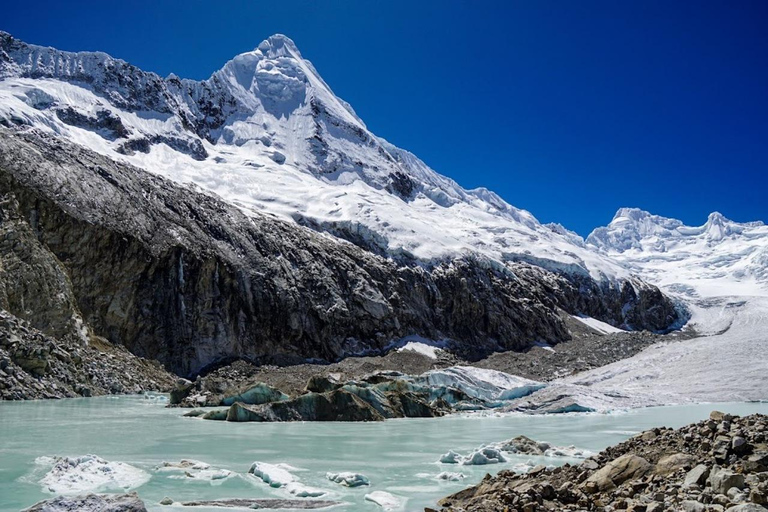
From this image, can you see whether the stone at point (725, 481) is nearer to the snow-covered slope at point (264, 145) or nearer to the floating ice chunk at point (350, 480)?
the floating ice chunk at point (350, 480)

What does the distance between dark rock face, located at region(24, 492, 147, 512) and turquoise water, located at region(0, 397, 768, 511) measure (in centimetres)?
151

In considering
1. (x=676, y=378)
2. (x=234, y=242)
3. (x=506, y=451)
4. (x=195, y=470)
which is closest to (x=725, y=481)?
(x=506, y=451)

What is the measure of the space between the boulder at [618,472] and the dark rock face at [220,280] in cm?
3914

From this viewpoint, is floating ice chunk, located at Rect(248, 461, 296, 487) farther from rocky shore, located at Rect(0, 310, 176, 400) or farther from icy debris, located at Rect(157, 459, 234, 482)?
rocky shore, located at Rect(0, 310, 176, 400)

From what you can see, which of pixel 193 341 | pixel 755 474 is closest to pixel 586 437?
pixel 755 474

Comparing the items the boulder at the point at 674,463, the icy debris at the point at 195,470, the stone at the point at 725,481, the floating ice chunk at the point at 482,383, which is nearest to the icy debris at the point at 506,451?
the icy debris at the point at 195,470

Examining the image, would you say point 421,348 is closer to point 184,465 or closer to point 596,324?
point 596,324

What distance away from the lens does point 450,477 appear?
12.6 metres

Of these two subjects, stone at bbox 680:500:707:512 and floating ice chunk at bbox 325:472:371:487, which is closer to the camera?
stone at bbox 680:500:707:512

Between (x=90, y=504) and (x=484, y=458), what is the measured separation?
9.07 metres

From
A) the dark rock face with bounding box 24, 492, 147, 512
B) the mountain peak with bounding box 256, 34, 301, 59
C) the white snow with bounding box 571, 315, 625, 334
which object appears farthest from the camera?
the mountain peak with bounding box 256, 34, 301, 59

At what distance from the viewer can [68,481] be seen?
1091cm

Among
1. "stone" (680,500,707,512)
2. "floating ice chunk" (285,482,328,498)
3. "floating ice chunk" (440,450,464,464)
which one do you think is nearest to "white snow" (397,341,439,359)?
"floating ice chunk" (440,450,464,464)

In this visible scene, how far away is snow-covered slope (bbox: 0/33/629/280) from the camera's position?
82000mm
